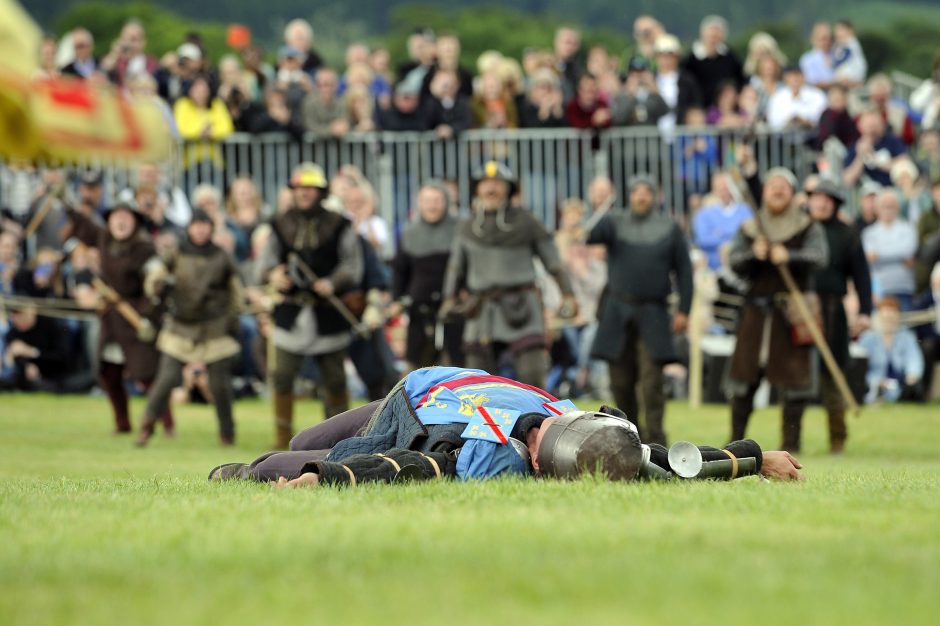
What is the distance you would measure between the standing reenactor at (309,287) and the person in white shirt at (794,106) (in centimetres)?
Answer: 738

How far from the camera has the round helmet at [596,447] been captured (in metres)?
7.71

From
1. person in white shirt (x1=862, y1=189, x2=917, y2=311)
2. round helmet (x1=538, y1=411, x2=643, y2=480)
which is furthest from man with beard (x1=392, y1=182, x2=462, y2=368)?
round helmet (x1=538, y1=411, x2=643, y2=480)

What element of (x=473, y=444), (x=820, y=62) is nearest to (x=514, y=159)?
(x=820, y=62)

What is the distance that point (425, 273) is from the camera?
664 inches

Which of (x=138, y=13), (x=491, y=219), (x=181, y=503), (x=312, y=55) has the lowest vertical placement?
(x=181, y=503)

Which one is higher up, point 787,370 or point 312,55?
point 312,55

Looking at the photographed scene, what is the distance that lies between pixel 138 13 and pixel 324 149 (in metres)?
22.5

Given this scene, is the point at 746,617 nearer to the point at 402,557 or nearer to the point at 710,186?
the point at 402,557

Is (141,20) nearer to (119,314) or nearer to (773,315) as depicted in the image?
(119,314)

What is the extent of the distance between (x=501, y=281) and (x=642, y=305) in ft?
3.82

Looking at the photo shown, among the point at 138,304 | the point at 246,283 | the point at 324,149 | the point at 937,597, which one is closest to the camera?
the point at 937,597

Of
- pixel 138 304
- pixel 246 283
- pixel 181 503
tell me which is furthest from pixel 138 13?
pixel 181 503

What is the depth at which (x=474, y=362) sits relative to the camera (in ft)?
49.2

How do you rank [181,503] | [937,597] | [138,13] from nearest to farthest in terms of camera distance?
[937,597], [181,503], [138,13]
